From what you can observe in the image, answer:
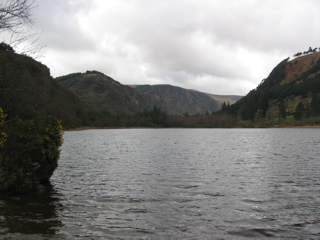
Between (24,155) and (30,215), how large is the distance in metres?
5.50

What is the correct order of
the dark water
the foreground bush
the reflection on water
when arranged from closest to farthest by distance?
the reflection on water
the dark water
the foreground bush

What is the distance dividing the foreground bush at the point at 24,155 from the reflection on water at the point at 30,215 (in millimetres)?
867

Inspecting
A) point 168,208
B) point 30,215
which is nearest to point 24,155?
point 30,215

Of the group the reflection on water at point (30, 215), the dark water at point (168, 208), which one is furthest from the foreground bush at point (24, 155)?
the dark water at point (168, 208)

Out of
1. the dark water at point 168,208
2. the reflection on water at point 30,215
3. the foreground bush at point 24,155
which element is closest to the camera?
the reflection on water at point 30,215

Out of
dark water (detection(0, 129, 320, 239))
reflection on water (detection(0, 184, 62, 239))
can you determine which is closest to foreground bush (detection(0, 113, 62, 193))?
reflection on water (detection(0, 184, 62, 239))

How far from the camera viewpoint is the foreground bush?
15.5m

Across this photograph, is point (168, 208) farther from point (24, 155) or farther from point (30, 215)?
point (24, 155)

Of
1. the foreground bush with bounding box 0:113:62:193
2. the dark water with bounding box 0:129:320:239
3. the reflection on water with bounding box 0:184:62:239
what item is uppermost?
the foreground bush with bounding box 0:113:62:193

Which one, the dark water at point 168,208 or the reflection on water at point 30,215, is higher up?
the reflection on water at point 30,215

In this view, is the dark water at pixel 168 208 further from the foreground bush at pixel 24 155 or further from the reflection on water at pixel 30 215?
the foreground bush at pixel 24 155

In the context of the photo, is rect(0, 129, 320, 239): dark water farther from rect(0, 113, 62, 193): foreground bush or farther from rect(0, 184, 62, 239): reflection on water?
rect(0, 113, 62, 193): foreground bush

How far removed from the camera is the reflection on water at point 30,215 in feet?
33.2

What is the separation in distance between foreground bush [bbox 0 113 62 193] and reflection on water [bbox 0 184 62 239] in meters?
0.87
